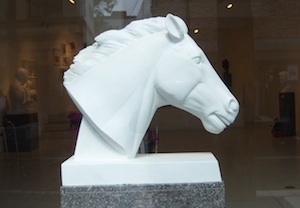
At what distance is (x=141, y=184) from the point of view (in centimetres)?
118

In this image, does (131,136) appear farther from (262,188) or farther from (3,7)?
(3,7)

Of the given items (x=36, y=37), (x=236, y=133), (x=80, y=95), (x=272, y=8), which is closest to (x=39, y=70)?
(x=36, y=37)

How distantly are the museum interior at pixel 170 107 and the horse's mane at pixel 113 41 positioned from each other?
314cm

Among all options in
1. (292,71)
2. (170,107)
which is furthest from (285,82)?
(170,107)

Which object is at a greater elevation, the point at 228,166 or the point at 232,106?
the point at 232,106

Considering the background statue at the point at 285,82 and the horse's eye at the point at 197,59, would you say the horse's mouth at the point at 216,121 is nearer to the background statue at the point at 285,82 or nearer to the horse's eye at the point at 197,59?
the horse's eye at the point at 197,59

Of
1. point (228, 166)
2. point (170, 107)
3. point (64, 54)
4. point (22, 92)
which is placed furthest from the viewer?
point (22, 92)

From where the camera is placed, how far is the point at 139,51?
3.89 ft

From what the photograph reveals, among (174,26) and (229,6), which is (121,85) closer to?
(174,26)

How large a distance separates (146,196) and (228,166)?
3.33 meters

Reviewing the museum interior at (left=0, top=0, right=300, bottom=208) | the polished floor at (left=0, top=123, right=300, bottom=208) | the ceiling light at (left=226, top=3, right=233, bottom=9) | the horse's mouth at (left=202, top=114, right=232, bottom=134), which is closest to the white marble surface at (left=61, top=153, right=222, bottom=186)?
the horse's mouth at (left=202, top=114, right=232, bottom=134)

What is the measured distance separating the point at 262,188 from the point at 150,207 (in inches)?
104

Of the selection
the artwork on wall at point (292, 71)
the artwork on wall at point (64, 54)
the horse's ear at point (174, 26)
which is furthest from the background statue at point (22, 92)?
the horse's ear at point (174, 26)

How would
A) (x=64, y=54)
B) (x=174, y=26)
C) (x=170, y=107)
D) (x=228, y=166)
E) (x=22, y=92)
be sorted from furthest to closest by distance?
(x=22, y=92) → (x=64, y=54) → (x=170, y=107) → (x=228, y=166) → (x=174, y=26)
